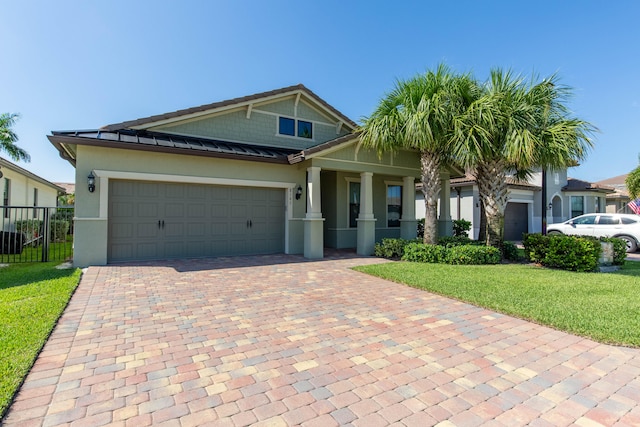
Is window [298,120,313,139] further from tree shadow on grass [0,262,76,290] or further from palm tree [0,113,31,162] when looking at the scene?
palm tree [0,113,31,162]

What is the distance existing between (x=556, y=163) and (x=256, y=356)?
10315 millimetres

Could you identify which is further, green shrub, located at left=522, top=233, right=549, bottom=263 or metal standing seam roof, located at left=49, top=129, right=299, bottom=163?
green shrub, located at left=522, top=233, right=549, bottom=263

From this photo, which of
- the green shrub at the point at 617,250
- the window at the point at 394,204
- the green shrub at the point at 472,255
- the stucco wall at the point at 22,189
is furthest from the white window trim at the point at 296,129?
the stucco wall at the point at 22,189

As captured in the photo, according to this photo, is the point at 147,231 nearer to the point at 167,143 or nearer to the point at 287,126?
the point at 167,143

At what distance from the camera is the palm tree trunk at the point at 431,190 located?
35.7ft

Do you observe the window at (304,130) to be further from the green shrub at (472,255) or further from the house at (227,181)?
the green shrub at (472,255)

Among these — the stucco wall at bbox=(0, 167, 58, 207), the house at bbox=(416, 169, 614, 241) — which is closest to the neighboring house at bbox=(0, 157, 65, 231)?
the stucco wall at bbox=(0, 167, 58, 207)

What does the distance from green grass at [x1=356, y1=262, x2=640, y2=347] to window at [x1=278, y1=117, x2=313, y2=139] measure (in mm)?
7046

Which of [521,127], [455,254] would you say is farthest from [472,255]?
[521,127]

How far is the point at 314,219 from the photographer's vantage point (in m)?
11.0

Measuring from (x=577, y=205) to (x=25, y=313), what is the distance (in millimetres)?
29049

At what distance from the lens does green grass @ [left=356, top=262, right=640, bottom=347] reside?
4.55 metres

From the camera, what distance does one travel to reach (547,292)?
20.9 feet

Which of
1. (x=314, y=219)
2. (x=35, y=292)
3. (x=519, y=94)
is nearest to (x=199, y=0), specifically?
(x=314, y=219)
